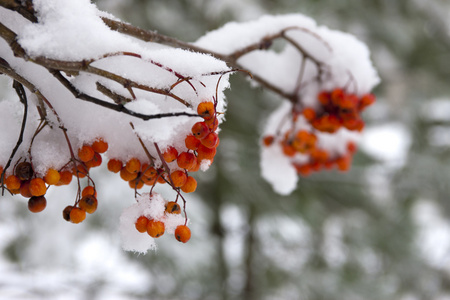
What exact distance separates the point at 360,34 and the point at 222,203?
2.16 meters

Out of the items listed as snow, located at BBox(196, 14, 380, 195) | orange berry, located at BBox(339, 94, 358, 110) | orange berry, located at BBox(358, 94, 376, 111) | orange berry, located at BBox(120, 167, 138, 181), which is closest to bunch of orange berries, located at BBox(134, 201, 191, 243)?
orange berry, located at BBox(120, 167, 138, 181)

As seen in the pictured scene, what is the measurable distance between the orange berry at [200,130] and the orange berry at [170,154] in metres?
0.10

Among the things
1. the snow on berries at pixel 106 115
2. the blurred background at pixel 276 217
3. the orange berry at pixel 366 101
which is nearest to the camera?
the snow on berries at pixel 106 115

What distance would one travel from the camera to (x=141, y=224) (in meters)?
0.84

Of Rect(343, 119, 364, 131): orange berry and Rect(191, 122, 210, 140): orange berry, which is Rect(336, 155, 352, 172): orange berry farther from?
Rect(191, 122, 210, 140): orange berry

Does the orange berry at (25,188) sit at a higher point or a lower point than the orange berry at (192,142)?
lower

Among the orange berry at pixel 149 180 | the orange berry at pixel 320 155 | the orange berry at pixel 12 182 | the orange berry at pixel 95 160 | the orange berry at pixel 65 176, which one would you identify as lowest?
the orange berry at pixel 12 182

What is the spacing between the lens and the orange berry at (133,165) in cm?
89

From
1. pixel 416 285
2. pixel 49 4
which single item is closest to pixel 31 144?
pixel 49 4

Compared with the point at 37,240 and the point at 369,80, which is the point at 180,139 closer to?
the point at 369,80

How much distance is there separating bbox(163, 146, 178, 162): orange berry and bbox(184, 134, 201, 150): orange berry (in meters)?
0.04

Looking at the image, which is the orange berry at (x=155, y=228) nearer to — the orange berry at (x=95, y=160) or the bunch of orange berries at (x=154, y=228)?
the bunch of orange berries at (x=154, y=228)

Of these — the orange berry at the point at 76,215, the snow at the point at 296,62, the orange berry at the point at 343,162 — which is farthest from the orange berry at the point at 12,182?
the orange berry at the point at 343,162

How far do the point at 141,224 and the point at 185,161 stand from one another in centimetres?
16
